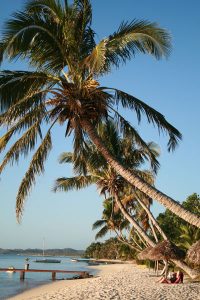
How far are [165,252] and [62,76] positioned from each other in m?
9.84

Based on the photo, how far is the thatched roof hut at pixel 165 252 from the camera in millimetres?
17203

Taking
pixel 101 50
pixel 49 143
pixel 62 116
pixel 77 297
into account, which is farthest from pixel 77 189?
pixel 101 50

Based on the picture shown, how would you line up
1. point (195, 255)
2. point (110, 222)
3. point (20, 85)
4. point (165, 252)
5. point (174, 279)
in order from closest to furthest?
point (195, 255) < point (20, 85) < point (165, 252) < point (174, 279) < point (110, 222)

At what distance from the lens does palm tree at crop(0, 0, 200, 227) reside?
32.4 feet

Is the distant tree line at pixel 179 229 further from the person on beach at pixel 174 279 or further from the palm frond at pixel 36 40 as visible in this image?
the palm frond at pixel 36 40

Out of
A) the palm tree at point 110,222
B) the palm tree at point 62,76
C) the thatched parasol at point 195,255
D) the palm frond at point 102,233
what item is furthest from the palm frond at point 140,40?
the palm frond at point 102,233

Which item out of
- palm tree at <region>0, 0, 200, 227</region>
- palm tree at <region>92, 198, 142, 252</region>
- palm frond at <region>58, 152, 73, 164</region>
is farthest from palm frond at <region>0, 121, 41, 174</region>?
palm tree at <region>92, 198, 142, 252</region>

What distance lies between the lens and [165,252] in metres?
17.3

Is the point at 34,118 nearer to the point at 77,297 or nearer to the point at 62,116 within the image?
the point at 62,116

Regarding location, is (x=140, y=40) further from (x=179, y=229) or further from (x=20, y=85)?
(x=179, y=229)

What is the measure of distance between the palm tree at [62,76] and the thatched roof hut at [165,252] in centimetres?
768

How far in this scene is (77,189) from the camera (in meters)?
23.7

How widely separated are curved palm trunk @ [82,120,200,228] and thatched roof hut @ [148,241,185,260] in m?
8.97

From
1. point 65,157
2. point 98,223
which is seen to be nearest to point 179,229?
point 65,157
